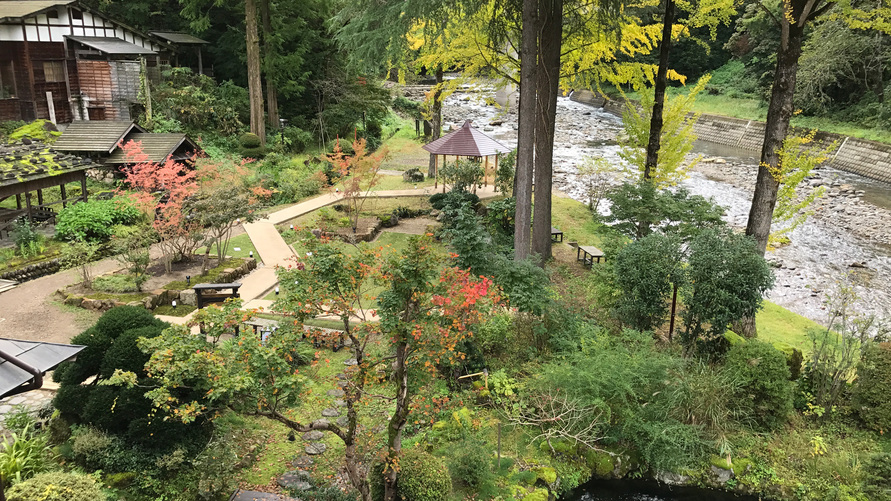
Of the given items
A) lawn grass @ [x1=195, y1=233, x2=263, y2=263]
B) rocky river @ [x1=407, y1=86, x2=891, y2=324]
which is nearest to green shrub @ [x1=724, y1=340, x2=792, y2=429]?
rocky river @ [x1=407, y1=86, x2=891, y2=324]

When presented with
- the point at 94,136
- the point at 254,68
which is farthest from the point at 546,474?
the point at 254,68

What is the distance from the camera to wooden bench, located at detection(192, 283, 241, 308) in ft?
35.0

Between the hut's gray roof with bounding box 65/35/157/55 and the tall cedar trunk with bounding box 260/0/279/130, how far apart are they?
188 inches

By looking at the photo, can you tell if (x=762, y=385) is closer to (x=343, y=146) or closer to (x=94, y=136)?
(x=94, y=136)

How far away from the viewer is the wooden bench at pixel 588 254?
14133 millimetres

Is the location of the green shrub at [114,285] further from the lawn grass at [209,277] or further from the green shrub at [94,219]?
the green shrub at [94,219]

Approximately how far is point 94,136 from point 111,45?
7107mm

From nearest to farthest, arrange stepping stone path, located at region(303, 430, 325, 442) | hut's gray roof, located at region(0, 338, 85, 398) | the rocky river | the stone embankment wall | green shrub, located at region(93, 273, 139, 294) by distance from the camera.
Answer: hut's gray roof, located at region(0, 338, 85, 398)
stepping stone path, located at region(303, 430, 325, 442)
green shrub, located at region(93, 273, 139, 294)
the rocky river
the stone embankment wall

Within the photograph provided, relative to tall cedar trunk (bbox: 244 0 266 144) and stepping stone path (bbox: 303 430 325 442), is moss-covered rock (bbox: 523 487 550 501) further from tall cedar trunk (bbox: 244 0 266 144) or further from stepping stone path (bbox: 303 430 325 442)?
tall cedar trunk (bbox: 244 0 266 144)

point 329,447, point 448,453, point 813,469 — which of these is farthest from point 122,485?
point 813,469

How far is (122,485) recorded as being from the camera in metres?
6.74

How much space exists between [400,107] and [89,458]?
33.8 meters

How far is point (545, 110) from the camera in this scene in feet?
42.3

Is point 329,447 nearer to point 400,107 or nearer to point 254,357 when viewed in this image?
point 254,357
